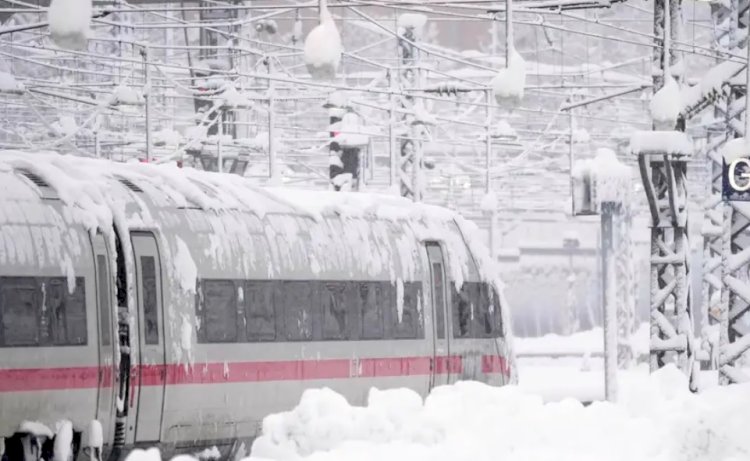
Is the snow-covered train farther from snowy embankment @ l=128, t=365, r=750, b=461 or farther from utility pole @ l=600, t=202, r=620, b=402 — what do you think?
Result: utility pole @ l=600, t=202, r=620, b=402

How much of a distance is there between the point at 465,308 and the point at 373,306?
2043mm

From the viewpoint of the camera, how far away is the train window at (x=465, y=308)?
23.4 m

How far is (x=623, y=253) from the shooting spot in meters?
43.5

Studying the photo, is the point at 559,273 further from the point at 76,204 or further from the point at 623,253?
the point at 76,204

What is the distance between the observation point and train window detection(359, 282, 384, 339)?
21.9m

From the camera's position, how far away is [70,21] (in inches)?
583

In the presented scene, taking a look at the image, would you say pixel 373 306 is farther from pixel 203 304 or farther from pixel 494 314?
pixel 203 304

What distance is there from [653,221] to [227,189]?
567 cm

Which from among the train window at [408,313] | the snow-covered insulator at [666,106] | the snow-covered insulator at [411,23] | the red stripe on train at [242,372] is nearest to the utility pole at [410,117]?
the snow-covered insulator at [411,23]

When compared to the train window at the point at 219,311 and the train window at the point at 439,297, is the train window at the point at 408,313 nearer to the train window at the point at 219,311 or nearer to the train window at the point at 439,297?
the train window at the point at 439,297

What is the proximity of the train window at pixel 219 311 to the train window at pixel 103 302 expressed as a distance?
5.53ft

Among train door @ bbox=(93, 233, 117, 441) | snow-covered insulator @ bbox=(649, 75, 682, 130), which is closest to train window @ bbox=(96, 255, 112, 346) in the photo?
train door @ bbox=(93, 233, 117, 441)

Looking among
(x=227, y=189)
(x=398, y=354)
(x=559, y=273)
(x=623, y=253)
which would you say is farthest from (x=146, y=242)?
(x=559, y=273)

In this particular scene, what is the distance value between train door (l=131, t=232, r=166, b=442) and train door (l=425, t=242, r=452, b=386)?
18.0 feet
